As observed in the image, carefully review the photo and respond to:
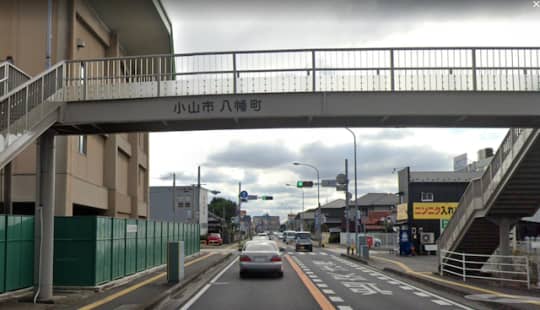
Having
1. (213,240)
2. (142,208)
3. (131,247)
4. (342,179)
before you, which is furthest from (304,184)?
(131,247)

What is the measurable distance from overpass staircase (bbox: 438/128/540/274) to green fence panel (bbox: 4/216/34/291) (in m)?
14.1

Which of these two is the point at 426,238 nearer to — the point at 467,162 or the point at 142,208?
the point at 142,208

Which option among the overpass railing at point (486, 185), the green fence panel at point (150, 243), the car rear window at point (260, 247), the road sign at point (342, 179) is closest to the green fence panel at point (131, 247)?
the green fence panel at point (150, 243)

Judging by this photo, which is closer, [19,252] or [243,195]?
[19,252]

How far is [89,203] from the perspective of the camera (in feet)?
85.6

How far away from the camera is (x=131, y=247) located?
21750mm

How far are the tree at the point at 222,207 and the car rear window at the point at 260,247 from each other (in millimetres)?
142644

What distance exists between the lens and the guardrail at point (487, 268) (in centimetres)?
1840

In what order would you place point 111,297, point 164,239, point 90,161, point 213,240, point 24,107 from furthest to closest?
point 213,240
point 164,239
point 90,161
point 111,297
point 24,107

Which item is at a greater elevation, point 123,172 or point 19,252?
point 123,172

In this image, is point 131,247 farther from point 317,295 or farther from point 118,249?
point 317,295

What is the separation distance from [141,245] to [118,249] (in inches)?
148

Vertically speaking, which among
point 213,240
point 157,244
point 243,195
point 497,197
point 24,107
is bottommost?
point 213,240

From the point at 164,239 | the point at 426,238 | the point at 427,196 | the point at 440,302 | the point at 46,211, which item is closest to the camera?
the point at 46,211
